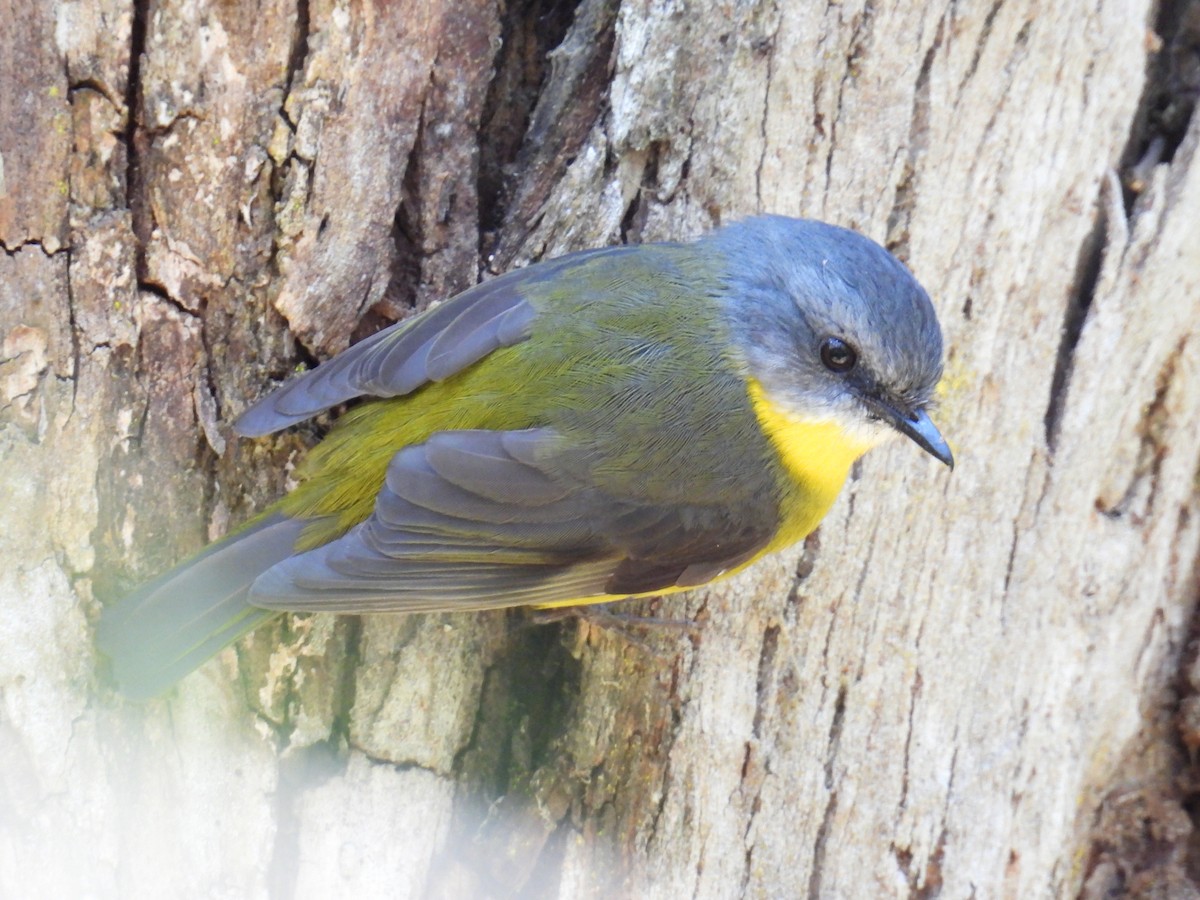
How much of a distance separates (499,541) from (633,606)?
0.53m

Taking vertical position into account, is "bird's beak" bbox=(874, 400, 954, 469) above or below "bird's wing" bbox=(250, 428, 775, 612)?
above

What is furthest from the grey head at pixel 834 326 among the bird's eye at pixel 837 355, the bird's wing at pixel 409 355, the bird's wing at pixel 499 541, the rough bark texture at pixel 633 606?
the bird's wing at pixel 409 355

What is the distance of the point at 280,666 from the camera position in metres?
2.84

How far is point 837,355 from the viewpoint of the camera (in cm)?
292

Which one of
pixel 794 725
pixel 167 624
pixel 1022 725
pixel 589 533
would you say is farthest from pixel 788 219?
pixel 167 624

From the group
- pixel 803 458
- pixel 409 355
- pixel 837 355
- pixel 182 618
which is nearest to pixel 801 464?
pixel 803 458

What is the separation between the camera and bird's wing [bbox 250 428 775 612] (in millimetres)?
2588

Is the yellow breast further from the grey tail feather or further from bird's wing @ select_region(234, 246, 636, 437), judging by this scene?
the grey tail feather

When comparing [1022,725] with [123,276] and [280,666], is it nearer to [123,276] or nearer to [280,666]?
[280,666]

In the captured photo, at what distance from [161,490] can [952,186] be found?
2.15 m

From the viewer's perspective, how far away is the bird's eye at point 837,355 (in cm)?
291

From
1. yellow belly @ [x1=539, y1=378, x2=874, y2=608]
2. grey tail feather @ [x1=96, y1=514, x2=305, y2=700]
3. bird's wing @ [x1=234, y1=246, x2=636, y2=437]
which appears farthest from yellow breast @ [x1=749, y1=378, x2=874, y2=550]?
grey tail feather @ [x1=96, y1=514, x2=305, y2=700]

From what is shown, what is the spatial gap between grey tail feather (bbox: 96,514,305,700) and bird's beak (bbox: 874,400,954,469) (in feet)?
4.91

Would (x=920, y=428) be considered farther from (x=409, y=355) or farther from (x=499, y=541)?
(x=409, y=355)
